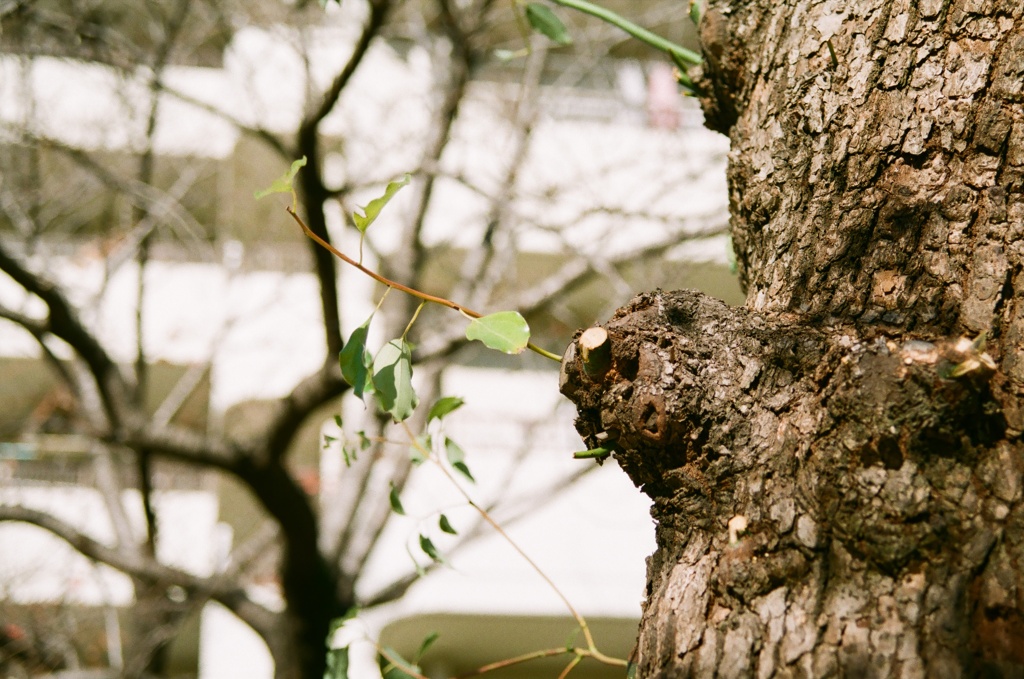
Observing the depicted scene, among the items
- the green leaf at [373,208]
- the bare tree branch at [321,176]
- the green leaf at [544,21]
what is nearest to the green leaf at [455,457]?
the green leaf at [373,208]

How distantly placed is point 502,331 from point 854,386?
31 cm

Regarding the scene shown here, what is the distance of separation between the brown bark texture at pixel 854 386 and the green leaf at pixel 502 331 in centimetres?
5

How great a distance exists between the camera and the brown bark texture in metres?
0.62

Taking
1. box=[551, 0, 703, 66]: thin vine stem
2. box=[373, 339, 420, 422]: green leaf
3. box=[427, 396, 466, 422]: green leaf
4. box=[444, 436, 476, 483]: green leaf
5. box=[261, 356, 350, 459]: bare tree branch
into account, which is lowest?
box=[373, 339, 420, 422]: green leaf

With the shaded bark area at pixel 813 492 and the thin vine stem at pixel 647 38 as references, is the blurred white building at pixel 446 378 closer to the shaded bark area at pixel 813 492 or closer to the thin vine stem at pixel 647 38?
the thin vine stem at pixel 647 38

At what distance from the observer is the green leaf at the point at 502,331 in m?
0.83

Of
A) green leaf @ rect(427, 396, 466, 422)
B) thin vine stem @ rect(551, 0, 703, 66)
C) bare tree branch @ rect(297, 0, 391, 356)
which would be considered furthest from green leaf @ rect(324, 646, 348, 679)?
bare tree branch @ rect(297, 0, 391, 356)

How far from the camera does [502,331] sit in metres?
0.85

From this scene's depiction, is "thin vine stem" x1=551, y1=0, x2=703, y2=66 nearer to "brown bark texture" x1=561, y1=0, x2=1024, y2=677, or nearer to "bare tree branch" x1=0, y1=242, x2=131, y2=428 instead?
"brown bark texture" x1=561, y1=0, x2=1024, y2=677

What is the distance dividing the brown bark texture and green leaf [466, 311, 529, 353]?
0.17ft

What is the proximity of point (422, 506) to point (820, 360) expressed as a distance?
5162 millimetres

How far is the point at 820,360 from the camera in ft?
2.35

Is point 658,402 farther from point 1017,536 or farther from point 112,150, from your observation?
point 112,150

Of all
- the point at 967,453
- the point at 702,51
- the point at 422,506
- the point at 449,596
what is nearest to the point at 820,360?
the point at 967,453
